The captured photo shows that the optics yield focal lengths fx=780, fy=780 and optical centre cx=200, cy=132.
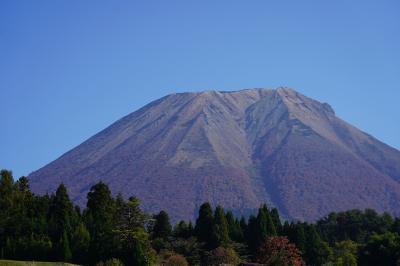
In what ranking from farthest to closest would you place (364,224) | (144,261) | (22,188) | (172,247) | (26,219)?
(364,224) → (22,188) → (172,247) → (26,219) → (144,261)

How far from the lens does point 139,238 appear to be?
69812 mm

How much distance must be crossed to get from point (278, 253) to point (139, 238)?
14.4 metres

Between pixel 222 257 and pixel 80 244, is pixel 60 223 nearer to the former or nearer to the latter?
pixel 80 244

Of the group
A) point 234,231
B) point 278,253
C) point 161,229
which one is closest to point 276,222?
point 234,231

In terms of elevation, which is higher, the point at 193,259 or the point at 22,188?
the point at 22,188

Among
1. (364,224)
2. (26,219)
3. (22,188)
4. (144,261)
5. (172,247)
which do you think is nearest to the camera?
(144,261)

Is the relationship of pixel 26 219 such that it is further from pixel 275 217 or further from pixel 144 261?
pixel 275 217

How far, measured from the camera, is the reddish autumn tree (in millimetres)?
74938

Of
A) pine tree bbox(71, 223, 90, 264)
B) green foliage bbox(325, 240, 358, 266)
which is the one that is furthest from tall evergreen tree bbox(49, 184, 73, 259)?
green foliage bbox(325, 240, 358, 266)

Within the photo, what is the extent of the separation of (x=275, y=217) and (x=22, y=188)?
28995 mm

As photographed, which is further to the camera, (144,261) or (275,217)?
(275,217)

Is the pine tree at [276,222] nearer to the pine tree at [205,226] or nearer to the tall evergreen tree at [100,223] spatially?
the pine tree at [205,226]

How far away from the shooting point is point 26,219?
73.9 metres

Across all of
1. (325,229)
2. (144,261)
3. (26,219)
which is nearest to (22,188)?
(26,219)
